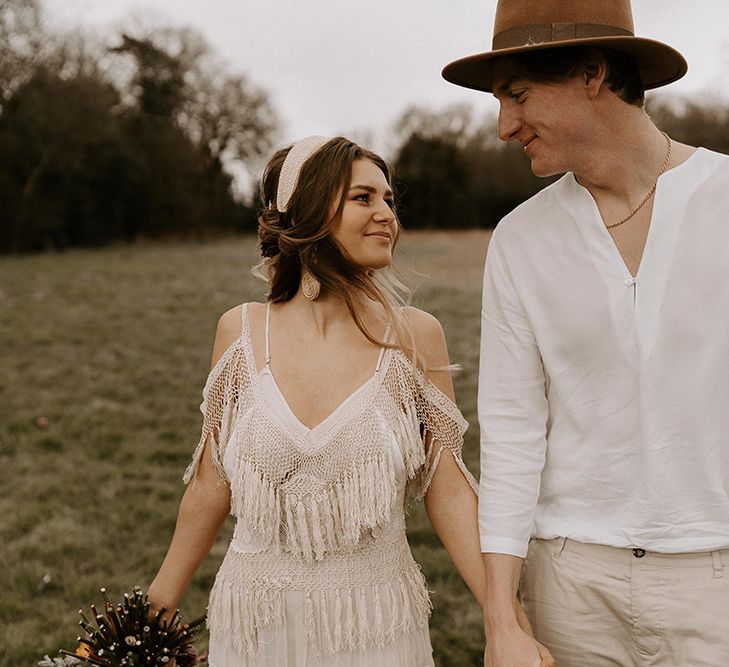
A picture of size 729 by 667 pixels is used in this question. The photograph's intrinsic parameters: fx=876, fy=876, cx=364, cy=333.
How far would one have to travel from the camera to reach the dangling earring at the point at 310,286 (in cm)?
261

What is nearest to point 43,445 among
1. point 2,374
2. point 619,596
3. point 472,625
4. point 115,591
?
point 2,374

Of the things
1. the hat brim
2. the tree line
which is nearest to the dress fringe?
the hat brim

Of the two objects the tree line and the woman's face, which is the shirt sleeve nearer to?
the woman's face

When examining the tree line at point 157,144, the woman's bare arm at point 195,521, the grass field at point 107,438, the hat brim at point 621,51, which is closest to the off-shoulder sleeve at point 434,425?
the grass field at point 107,438

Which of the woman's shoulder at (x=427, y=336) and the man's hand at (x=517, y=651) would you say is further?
the woman's shoulder at (x=427, y=336)

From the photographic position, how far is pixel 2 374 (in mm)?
9156

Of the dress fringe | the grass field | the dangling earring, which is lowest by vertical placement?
the grass field

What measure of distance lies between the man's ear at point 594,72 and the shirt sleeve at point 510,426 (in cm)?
47

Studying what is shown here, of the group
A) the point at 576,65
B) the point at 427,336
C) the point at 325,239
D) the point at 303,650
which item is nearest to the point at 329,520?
the point at 303,650

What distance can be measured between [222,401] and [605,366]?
3.79 feet

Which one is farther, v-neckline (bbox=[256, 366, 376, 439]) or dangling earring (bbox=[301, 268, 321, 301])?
dangling earring (bbox=[301, 268, 321, 301])

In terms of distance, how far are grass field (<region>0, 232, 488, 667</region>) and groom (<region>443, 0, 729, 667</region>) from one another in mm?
776

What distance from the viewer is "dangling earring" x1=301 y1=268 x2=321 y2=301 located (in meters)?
2.61

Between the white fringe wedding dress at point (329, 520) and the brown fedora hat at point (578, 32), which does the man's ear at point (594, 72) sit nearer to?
the brown fedora hat at point (578, 32)
